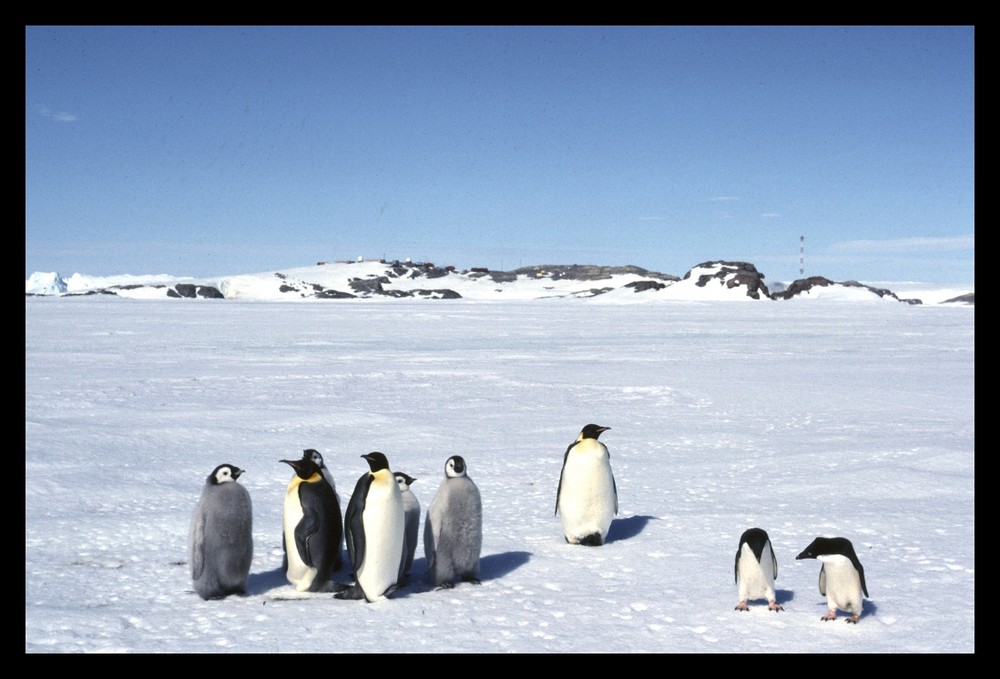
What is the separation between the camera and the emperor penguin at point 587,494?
4691 millimetres

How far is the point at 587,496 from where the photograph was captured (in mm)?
4668

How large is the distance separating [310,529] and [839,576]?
2097 millimetres

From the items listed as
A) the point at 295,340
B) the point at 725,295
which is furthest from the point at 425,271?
the point at 295,340

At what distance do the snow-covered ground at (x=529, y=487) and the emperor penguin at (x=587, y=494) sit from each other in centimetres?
11

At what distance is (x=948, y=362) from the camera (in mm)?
14680

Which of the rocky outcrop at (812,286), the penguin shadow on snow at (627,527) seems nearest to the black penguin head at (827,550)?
the penguin shadow on snow at (627,527)

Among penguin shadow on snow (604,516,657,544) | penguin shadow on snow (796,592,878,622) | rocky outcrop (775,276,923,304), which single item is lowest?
penguin shadow on snow (796,592,878,622)

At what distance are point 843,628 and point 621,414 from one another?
5863 millimetres

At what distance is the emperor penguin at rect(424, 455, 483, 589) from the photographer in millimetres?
4035

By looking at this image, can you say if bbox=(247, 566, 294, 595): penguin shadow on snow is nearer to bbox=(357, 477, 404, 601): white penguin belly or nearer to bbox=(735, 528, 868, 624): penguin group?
bbox=(357, 477, 404, 601): white penguin belly

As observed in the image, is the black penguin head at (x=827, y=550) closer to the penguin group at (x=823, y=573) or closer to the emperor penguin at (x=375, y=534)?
the penguin group at (x=823, y=573)

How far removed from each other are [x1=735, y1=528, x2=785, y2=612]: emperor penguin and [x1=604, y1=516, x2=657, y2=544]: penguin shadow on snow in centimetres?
124

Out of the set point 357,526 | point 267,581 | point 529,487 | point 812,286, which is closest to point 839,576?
point 357,526

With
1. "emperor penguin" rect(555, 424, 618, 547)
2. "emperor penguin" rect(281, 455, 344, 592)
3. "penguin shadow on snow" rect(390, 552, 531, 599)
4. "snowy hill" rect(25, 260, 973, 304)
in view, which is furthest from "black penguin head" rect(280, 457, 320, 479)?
"snowy hill" rect(25, 260, 973, 304)
